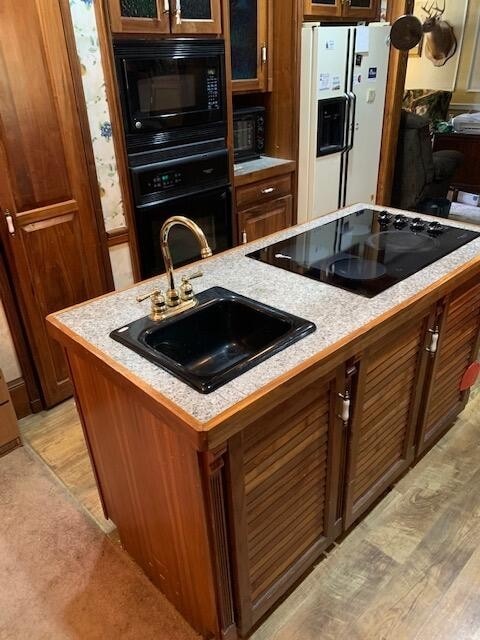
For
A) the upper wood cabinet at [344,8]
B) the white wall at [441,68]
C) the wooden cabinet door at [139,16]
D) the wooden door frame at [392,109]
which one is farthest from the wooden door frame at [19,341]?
the white wall at [441,68]

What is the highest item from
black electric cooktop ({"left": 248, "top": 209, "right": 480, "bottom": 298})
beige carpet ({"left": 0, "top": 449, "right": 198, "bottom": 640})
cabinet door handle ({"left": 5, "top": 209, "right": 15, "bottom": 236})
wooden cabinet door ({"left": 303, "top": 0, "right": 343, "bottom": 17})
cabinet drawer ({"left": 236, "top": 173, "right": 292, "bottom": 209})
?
wooden cabinet door ({"left": 303, "top": 0, "right": 343, "bottom": 17})

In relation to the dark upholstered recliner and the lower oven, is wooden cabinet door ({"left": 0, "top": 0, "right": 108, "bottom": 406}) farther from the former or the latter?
the dark upholstered recliner

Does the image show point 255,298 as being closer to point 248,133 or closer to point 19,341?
point 19,341

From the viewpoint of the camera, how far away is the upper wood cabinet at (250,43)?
2.89 m

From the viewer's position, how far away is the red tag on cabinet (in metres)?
2.05

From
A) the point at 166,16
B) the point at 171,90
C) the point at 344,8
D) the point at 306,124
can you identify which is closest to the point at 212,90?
the point at 171,90

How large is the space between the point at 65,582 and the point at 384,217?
182 centimetres

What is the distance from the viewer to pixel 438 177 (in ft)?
14.6

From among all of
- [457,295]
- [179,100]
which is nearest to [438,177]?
[179,100]

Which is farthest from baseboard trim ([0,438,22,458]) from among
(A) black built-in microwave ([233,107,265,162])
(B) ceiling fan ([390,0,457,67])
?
(B) ceiling fan ([390,0,457,67])

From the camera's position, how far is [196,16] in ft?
7.86

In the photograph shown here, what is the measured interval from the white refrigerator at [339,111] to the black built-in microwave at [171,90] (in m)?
0.71

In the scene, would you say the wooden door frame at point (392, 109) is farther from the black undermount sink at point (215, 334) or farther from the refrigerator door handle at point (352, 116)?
the black undermount sink at point (215, 334)

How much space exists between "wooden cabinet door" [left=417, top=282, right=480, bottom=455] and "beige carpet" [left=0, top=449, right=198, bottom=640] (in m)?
1.15
